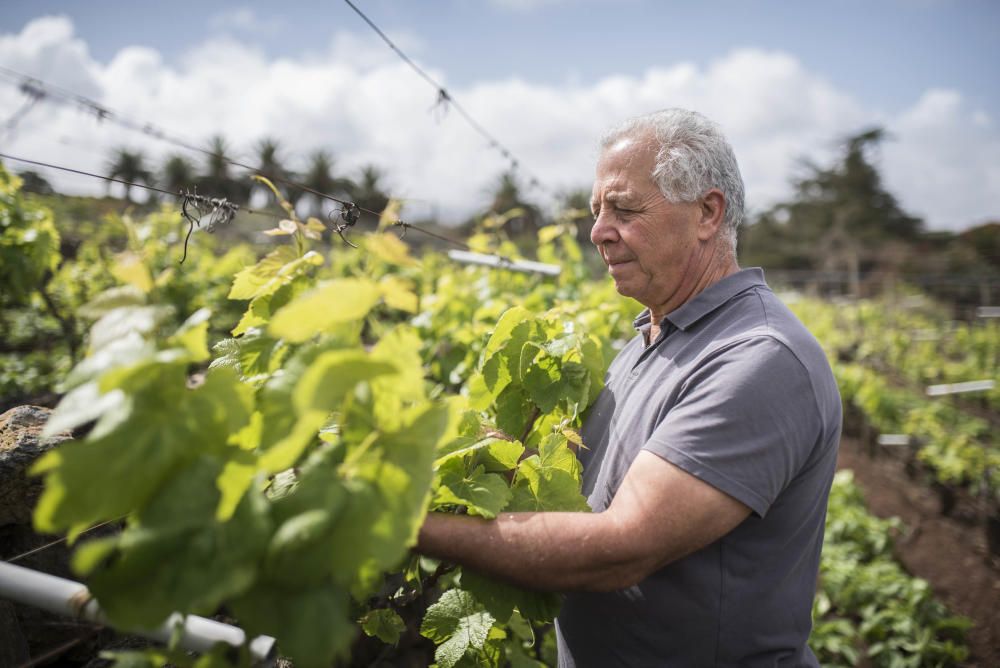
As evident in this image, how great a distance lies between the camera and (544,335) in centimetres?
170

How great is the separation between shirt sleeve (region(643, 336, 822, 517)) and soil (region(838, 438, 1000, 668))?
14.8 feet

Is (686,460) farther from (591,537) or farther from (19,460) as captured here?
(19,460)

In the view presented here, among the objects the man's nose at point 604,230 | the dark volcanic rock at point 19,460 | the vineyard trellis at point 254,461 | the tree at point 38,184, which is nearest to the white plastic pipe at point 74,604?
the vineyard trellis at point 254,461

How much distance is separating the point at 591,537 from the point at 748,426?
0.43 metres

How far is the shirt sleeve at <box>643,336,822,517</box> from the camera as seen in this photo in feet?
3.98

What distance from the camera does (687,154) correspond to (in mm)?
1649

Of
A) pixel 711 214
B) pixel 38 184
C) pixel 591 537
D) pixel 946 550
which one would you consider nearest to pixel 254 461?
pixel 591 537

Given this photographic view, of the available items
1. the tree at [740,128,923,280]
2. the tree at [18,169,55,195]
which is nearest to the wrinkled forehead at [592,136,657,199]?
the tree at [18,169,55,195]

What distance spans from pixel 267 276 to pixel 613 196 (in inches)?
43.1

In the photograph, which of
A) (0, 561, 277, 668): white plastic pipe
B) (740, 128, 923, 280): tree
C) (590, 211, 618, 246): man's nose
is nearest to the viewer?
(0, 561, 277, 668): white plastic pipe

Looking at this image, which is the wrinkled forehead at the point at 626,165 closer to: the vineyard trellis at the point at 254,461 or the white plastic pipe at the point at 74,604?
the vineyard trellis at the point at 254,461

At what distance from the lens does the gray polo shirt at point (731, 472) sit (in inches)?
49.0

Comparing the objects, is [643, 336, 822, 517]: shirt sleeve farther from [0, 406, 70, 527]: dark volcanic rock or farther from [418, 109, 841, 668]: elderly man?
[0, 406, 70, 527]: dark volcanic rock

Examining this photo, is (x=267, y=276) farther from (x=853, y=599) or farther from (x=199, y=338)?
(x=853, y=599)
